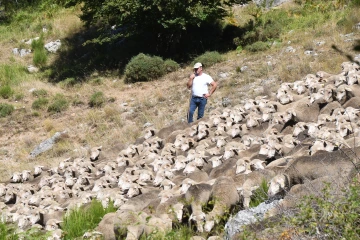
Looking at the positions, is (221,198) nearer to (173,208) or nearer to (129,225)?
(173,208)

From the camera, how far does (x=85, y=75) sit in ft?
68.8

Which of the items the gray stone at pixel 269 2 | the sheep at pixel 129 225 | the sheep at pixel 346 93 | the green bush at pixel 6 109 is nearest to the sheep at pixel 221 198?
the sheep at pixel 129 225

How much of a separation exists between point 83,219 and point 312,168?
2.56 m

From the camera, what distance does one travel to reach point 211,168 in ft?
22.4

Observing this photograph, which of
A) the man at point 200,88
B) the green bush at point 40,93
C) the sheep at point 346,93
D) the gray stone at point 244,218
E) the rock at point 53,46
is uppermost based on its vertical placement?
the gray stone at point 244,218

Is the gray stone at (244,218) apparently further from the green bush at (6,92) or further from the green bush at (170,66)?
the green bush at (6,92)

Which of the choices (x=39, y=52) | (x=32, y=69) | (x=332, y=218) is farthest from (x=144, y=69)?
(x=332, y=218)

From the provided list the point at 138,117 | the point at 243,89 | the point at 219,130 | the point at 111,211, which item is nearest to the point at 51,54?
the point at 138,117

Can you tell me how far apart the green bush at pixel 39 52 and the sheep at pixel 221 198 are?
19.3m

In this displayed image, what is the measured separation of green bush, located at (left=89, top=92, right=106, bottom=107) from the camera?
17.7 m

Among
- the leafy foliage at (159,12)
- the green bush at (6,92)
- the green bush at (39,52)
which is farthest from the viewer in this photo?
the green bush at (39,52)

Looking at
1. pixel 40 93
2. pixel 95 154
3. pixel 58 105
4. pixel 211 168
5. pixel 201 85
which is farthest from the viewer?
pixel 40 93

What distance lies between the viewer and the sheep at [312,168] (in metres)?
4.95

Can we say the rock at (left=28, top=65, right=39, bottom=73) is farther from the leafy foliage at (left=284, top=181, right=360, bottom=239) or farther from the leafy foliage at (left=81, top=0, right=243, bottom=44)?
the leafy foliage at (left=284, top=181, right=360, bottom=239)
